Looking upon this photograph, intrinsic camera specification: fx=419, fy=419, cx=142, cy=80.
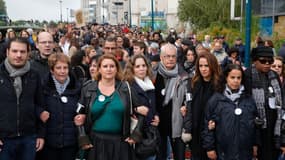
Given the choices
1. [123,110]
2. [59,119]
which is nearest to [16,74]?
[59,119]

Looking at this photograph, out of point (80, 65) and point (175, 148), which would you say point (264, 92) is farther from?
point (80, 65)

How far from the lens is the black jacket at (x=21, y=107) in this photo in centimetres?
451

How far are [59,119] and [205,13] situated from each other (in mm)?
33109

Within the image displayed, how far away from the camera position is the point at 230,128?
15.7ft

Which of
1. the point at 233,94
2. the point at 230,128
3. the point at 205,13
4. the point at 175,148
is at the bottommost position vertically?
the point at 175,148

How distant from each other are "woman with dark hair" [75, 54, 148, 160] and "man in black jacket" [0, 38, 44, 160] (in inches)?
20.9

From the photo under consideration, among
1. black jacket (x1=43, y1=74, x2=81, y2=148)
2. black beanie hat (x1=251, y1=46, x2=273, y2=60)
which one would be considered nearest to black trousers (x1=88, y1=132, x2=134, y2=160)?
black jacket (x1=43, y1=74, x2=81, y2=148)

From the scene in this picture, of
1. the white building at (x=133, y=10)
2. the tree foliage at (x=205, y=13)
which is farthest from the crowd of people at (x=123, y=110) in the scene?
the white building at (x=133, y=10)

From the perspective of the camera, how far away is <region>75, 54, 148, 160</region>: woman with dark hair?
15.4 feet

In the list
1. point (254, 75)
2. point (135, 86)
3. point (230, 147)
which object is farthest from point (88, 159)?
point (254, 75)

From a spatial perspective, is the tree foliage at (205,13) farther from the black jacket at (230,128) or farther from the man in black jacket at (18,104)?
the man in black jacket at (18,104)

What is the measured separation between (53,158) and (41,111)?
641mm

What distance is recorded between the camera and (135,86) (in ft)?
17.3

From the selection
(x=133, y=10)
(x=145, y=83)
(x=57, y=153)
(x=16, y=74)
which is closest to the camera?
(x=16, y=74)
